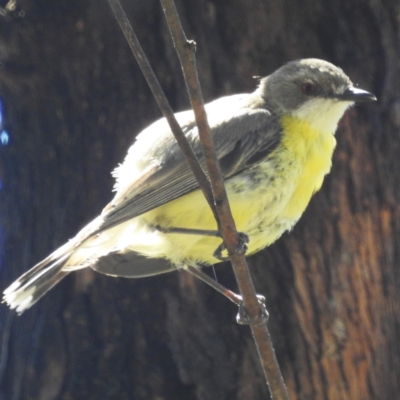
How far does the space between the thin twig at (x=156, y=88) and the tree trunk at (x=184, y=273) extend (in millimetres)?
2448

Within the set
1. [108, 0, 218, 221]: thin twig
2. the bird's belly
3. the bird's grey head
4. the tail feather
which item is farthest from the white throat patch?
[108, 0, 218, 221]: thin twig

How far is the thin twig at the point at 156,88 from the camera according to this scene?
2125 mm

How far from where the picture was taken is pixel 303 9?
5066mm

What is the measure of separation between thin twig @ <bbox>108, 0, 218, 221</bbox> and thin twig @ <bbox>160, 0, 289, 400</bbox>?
0.05m

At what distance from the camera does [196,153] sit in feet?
13.0

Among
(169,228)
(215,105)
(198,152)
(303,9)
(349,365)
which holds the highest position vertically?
(303,9)

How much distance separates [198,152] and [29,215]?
1.80m

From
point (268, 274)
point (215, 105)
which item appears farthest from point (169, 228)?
point (268, 274)

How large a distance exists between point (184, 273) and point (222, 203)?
2.53 m

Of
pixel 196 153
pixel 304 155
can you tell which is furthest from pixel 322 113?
pixel 196 153

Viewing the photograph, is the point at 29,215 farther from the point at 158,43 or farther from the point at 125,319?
the point at 158,43

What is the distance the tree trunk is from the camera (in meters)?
4.75

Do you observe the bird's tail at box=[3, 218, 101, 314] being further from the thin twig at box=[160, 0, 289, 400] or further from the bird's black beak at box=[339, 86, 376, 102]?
the bird's black beak at box=[339, 86, 376, 102]

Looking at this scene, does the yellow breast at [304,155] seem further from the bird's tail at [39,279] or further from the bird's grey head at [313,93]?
the bird's tail at [39,279]
